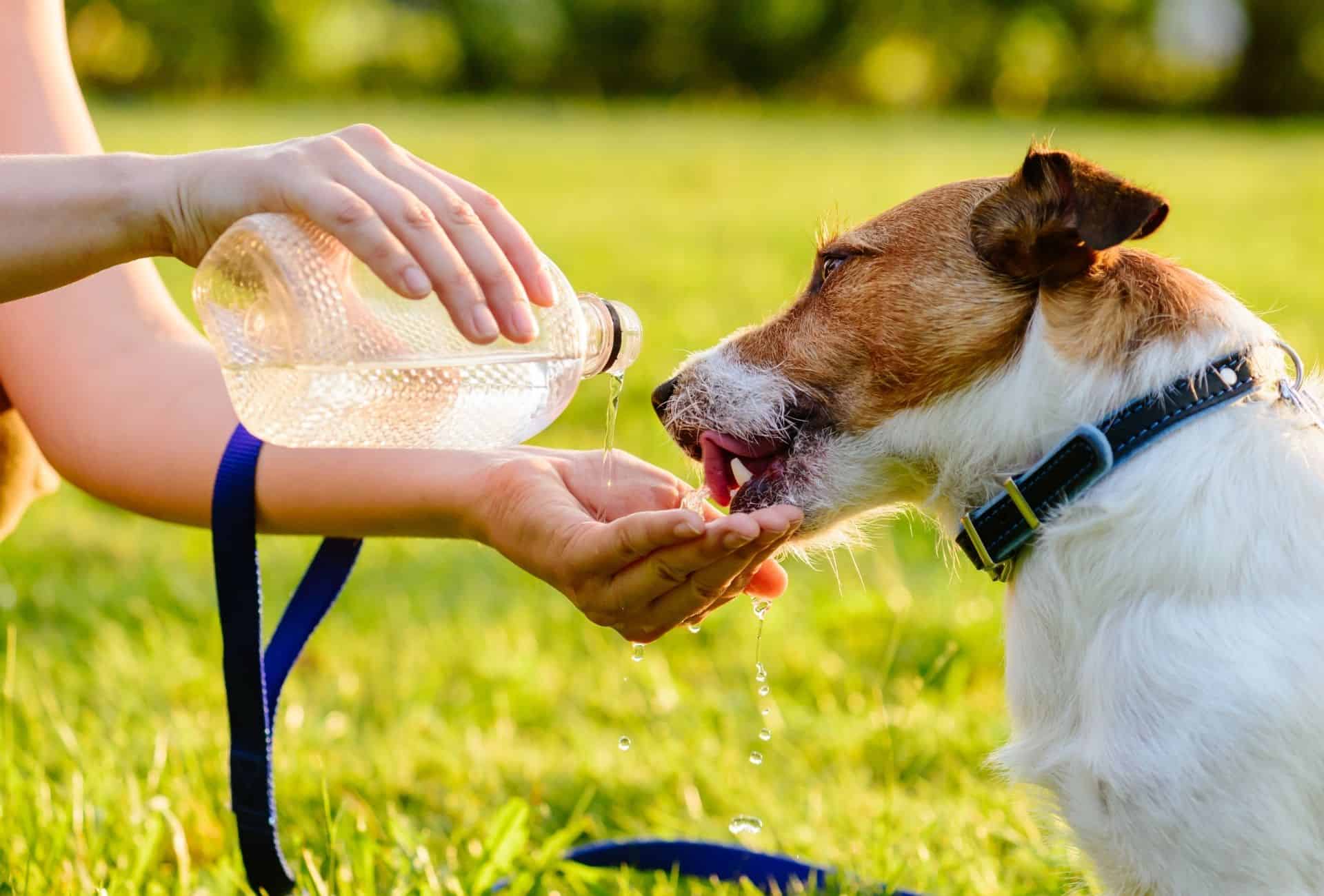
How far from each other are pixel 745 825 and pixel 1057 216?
4.09 feet

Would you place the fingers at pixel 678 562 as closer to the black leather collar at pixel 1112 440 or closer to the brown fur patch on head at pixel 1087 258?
the black leather collar at pixel 1112 440

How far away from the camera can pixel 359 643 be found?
13.1ft

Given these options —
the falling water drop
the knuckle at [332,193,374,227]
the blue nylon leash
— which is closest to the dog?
the falling water drop

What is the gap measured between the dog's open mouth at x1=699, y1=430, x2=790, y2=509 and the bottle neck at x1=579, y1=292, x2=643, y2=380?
236 mm

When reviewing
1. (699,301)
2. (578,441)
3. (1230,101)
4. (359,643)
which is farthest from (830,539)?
(1230,101)

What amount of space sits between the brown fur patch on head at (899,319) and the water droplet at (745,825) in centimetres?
81

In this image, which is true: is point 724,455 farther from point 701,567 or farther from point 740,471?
point 701,567

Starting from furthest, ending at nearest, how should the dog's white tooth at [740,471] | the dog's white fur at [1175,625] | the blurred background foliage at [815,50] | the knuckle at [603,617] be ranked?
the blurred background foliage at [815,50]
the dog's white tooth at [740,471]
the knuckle at [603,617]
the dog's white fur at [1175,625]

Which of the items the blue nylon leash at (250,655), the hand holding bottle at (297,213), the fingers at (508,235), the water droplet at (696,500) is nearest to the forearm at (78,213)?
the hand holding bottle at (297,213)

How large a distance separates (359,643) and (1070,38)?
23.8 metres

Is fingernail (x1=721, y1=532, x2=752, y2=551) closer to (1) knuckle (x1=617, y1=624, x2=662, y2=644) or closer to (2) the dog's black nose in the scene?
(1) knuckle (x1=617, y1=624, x2=662, y2=644)

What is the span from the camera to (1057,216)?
2246mm

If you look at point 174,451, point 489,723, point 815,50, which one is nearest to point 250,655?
point 174,451

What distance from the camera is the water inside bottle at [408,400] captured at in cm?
216
